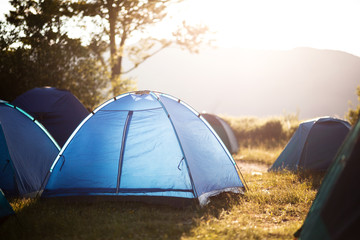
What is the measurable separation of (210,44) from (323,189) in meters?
17.4

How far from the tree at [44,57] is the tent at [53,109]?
3817 millimetres

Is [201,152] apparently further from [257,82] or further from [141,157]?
[257,82]

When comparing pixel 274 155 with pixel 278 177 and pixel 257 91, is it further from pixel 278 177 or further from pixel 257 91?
pixel 257 91

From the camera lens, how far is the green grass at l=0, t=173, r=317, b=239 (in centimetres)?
459

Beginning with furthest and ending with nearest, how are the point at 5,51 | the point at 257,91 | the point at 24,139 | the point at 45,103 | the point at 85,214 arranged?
the point at 257,91
the point at 5,51
the point at 45,103
the point at 24,139
the point at 85,214

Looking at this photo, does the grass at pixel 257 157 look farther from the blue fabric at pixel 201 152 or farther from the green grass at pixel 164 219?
the blue fabric at pixel 201 152

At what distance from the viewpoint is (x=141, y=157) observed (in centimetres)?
629

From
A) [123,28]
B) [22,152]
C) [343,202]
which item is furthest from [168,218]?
[123,28]

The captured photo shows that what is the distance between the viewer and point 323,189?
3906 millimetres

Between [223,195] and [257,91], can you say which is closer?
[223,195]

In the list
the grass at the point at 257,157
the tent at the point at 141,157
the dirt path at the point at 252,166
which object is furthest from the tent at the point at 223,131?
the tent at the point at 141,157

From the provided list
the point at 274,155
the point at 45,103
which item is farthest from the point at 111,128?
the point at 274,155

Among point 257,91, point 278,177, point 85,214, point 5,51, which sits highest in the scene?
point 5,51

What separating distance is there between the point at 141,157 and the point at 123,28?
14437 mm
